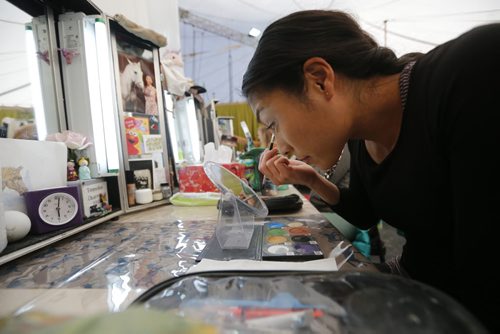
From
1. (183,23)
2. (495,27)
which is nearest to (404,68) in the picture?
(495,27)

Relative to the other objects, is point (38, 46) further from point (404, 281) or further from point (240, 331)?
point (404, 281)

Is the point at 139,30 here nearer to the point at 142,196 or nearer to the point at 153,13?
the point at 142,196

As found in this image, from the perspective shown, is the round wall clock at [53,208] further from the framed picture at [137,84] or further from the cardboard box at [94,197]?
the framed picture at [137,84]

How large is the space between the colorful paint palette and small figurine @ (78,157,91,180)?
2.36 feet

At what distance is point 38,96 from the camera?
1072mm

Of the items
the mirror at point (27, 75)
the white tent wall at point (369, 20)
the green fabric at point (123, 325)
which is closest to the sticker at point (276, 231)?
the green fabric at point (123, 325)

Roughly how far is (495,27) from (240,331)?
2.14 feet

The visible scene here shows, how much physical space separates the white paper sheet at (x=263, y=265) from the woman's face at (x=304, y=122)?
0.34 m

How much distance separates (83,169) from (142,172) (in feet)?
0.96

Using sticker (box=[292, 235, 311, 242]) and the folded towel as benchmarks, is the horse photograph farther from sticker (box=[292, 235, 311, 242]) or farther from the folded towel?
sticker (box=[292, 235, 311, 242])

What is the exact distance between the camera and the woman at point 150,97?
1.34 m

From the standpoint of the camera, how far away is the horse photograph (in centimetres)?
122

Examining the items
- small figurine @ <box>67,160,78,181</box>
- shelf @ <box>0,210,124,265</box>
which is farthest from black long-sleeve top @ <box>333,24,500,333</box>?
small figurine @ <box>67,160,78,181</box>

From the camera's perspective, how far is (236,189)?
864 millimetres
